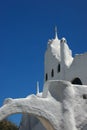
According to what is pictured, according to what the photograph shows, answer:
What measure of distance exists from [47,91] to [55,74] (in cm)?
1349

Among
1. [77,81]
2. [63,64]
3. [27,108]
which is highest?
[63,64]

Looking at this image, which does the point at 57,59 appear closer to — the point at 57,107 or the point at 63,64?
the point at 63,64

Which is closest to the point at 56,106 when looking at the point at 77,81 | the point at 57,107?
the point at 57,107

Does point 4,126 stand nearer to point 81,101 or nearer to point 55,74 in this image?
point 55,74

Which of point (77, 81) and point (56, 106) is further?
point (77, 81)

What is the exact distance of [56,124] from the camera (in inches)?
774

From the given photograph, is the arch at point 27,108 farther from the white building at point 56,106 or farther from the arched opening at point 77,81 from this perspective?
the arched opening at point 77,81

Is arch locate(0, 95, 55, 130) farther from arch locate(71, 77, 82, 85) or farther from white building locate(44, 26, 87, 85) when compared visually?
arch locate(71, 77, 82, 85)

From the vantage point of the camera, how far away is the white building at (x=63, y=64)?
30516 millimetres

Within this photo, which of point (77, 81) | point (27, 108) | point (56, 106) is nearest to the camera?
point (27, 108)

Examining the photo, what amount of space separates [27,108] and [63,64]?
14.2m

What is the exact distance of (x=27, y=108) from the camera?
19.2 m

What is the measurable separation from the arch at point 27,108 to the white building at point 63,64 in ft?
34.7

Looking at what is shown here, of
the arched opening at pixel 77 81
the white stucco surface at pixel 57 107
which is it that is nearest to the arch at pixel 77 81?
the arched opening at pixel 77 81
